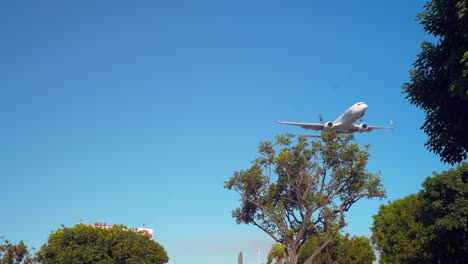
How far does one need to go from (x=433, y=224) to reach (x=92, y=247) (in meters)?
29.3

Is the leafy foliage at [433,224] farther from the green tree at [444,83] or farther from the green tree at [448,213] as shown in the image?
the green tree at [444,83]

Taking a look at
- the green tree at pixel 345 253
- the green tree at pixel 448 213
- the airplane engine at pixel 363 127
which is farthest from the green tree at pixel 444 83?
the airplane engine at pixel 363 127

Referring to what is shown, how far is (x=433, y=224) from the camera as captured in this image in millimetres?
38219

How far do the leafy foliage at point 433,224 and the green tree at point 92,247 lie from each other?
23.1 metres

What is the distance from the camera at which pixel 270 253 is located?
7706 centimetres

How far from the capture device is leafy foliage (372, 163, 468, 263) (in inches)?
1356

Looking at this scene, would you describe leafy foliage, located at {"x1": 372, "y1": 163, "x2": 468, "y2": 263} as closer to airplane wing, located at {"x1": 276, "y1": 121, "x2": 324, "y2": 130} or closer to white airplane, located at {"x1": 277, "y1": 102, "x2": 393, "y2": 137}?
white airplane, located at {"x1": 277, "y1": 102, "x2": 393, "y2": 137}

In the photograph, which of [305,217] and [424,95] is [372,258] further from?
[424,95]

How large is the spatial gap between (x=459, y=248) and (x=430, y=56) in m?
23.7

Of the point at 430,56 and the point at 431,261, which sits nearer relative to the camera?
the point at 430,56

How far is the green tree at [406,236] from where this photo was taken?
41.4 metres

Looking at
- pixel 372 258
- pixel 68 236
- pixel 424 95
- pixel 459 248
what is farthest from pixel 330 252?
pixel 424 95

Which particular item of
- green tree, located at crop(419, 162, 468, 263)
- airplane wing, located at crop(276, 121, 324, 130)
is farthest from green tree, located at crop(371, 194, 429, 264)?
airplane wing, located at crop(276, 121, 324, 130)

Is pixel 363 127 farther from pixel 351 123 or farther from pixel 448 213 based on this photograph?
pixel 448 213
